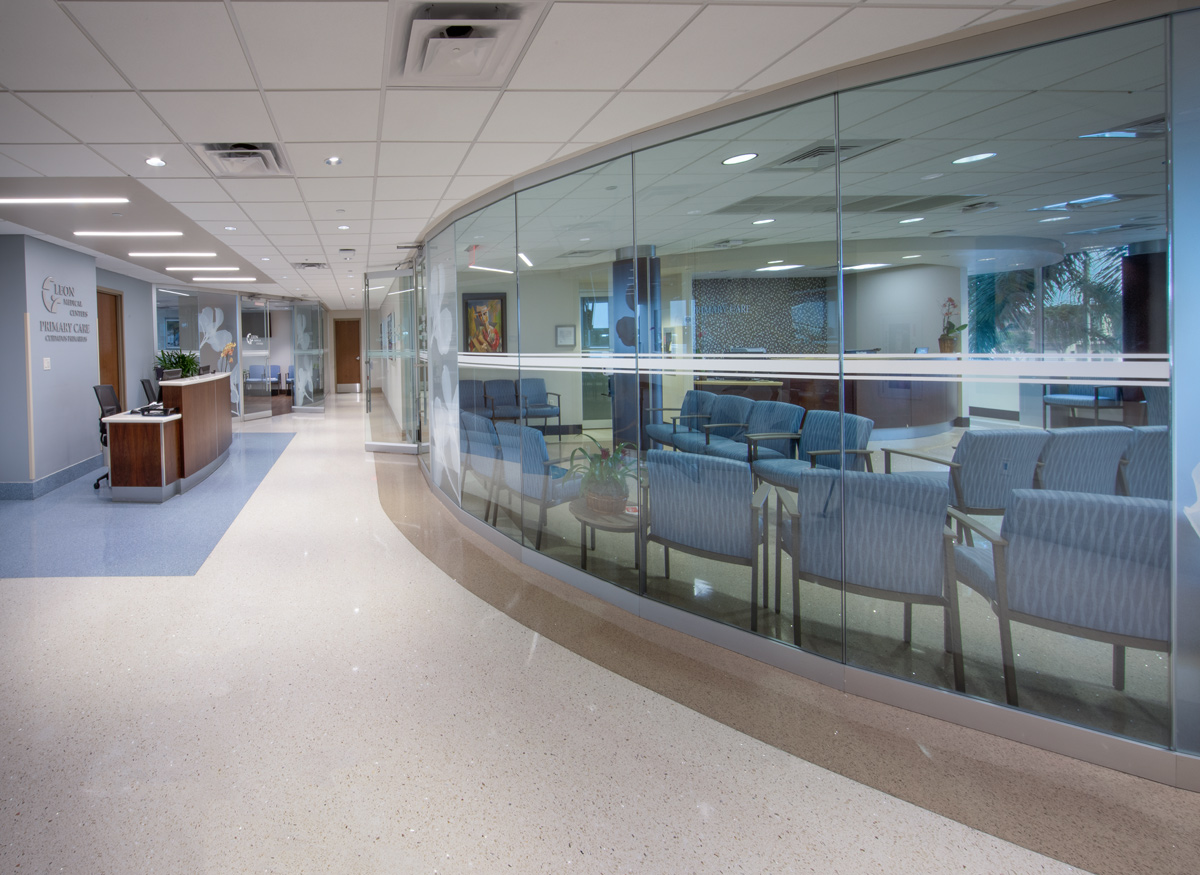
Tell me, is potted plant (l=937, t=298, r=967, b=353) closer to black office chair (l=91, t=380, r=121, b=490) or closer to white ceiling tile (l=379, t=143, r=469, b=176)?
white ceiling tile (l=379, t=143, r=469, b=176)

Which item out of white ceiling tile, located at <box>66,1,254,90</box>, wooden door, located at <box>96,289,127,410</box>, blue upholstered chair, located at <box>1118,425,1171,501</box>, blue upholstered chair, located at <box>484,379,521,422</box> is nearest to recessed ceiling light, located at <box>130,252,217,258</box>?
wooden door, located at <box>96,289,127,410</box>

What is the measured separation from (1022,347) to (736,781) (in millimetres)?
1885

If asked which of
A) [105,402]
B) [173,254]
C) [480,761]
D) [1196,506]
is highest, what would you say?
[173,254]

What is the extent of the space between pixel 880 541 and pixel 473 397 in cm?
353

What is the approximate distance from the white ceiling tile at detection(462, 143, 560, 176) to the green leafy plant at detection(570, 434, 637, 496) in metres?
1.77

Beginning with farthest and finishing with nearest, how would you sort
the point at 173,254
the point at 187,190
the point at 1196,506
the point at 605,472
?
1. the point at 173,254
2. the point at 187,190
3. the point at 605,472
4. the point at 1196,506

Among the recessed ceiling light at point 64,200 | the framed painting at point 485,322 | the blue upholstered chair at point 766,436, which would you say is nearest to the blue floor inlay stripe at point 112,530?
the framed painting at point 485,322

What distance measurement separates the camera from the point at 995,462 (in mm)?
2598

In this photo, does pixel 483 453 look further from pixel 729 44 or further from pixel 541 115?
pixel 729 44

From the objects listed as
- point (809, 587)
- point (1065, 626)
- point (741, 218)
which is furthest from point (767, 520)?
point (741, 218)

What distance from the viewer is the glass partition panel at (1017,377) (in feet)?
7.59

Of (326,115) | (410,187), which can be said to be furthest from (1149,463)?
(410,187)

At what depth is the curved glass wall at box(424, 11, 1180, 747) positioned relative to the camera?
234 cm

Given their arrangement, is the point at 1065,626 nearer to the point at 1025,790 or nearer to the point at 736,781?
the point at 1025,790
